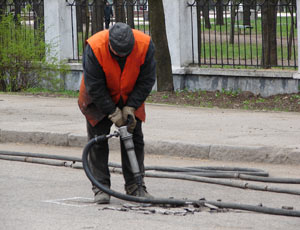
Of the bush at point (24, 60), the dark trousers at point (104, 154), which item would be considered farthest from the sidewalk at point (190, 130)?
the bush at point (24, 60)

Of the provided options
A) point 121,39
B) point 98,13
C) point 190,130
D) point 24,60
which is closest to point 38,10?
point 98,13

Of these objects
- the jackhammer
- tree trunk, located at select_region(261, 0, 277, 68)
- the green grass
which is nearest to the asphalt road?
the jackhammer

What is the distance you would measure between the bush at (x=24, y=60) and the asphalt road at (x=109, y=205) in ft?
26.0

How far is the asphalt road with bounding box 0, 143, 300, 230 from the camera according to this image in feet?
18.7

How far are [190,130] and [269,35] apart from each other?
5.82 metres

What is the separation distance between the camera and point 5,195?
695 cm

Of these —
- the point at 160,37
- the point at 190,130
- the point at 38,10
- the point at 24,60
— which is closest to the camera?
the point at 190,130

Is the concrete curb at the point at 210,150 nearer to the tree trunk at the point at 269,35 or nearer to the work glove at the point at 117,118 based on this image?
the work glove at the point at 117,118

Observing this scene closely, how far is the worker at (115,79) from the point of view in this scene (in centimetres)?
623

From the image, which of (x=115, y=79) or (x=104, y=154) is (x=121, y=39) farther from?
(x=104, y=154)

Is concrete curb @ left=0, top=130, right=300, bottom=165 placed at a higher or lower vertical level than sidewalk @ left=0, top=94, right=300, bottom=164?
lower

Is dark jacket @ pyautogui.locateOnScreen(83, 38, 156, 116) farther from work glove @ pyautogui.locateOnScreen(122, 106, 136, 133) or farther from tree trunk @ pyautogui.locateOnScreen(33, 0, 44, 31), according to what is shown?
tree trunk @ pyautogui.locateOnScreen(33, 0, 44, 31)

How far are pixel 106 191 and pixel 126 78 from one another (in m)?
0.96

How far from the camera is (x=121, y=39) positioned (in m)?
6.11
